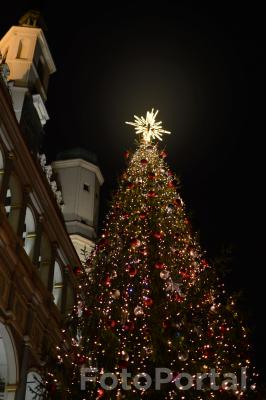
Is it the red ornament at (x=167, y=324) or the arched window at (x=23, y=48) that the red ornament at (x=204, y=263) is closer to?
the red ornament at (x=167, y=324)

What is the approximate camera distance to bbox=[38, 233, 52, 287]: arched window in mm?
23922

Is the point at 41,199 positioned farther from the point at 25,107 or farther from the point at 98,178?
the point at 98,178

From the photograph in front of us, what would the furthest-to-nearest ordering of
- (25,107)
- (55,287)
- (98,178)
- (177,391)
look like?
(98,178) → (25,107) → (55,287) → (177,391)

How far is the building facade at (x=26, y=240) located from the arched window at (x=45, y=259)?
39mm

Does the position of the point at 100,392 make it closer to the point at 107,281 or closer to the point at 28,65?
the point at 107,281

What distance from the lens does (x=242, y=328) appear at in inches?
709

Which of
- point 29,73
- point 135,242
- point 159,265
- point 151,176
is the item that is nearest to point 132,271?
point 159,265

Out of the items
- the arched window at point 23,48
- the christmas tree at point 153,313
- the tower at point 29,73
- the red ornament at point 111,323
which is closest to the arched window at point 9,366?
the christmas tree at point 153,313

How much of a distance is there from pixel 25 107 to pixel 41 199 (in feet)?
25.6

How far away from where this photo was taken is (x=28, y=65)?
3114 cm

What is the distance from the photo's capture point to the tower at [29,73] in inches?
1164

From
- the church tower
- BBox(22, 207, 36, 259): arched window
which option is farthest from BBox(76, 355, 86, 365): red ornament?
the church tower

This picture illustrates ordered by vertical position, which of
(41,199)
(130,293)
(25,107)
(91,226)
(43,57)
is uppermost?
(43,57)

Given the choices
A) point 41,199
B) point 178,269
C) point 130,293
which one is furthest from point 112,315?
point 41,199
